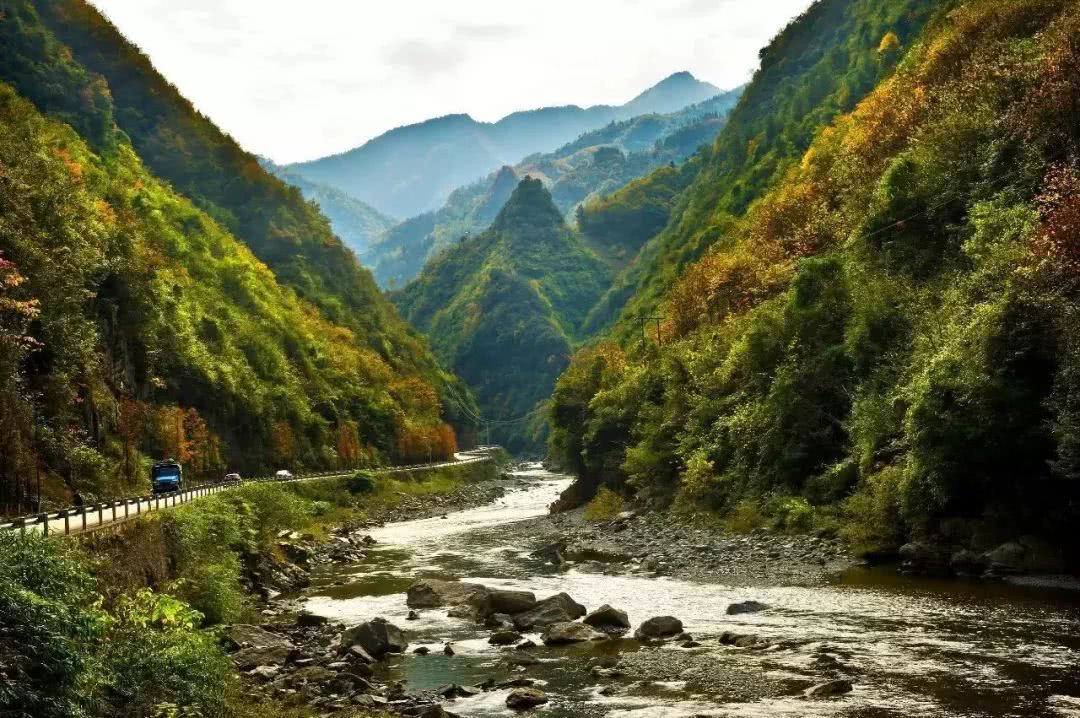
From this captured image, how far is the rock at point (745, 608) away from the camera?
30.3 m

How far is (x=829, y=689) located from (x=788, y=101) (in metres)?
126

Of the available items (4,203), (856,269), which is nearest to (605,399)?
(856,269)

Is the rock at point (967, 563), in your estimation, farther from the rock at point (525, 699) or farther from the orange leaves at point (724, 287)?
the orange leaves at point (724, 287)

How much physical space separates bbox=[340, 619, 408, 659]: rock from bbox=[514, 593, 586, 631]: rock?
4.29 meters

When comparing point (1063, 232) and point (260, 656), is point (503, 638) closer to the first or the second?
point (260, 656)

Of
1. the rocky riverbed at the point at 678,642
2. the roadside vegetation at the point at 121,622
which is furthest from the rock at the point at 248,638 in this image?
the roadside vegetation at the point at 121,622

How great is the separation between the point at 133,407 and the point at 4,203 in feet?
81.3

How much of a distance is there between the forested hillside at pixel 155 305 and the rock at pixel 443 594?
15.3 meters

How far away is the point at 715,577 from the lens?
126ft

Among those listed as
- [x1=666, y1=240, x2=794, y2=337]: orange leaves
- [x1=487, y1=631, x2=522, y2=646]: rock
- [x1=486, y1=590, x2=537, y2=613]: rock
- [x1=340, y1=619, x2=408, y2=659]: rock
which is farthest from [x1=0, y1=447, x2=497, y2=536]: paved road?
[x1=666, y1=240, x2=794, y2=337]: orange leaves

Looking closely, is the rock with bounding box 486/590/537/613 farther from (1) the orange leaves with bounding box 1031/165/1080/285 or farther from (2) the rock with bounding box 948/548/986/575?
(1) the orange leaves with bounding box 1031/165/1080/285

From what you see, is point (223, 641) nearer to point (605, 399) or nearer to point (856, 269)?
point (856, 269)

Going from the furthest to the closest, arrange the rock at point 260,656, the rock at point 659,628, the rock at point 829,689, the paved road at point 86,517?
1. the rock at point 659,628
2. the rock at point 260,656
3. the paved road at point 86,517
4. the rock at point 829,689

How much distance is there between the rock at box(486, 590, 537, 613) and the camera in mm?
32281
